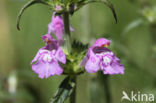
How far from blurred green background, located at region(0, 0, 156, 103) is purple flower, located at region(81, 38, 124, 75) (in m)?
1.16

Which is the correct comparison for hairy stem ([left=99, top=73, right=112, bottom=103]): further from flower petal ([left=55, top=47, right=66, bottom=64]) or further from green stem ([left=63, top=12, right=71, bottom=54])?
flower petal ([left=55, top=47, right=66, bottom=64])

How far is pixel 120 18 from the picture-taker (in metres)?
3.62

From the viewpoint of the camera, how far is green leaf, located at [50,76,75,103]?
147cm

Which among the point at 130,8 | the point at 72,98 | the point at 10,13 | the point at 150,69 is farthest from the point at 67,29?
the point at 10,13

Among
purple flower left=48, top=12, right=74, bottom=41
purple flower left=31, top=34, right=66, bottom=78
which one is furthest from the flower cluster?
purple flower left=48, top=12, right=74, bottom=41

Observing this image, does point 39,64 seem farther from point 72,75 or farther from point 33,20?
point 33,20

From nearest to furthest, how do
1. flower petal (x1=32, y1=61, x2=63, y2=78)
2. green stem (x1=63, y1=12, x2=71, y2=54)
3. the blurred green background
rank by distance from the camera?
1. flower petal (x1=32, y1=61, x2=63, y2=78)
2. green stem (x1=63, y1=12, x2=71, y2=54)
3. the blurred green background

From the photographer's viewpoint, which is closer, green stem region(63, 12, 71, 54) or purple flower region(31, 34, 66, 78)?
purple flower region(31, 34, 66, 78)

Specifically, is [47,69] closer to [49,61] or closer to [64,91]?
[49,61]

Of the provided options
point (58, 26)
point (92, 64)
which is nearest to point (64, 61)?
point (92, 64)

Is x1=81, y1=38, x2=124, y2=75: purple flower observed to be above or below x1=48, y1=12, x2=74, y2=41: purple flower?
below

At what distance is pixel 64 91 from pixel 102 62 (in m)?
0.25

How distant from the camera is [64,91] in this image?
1523mm

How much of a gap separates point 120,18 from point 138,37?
1.09ft
